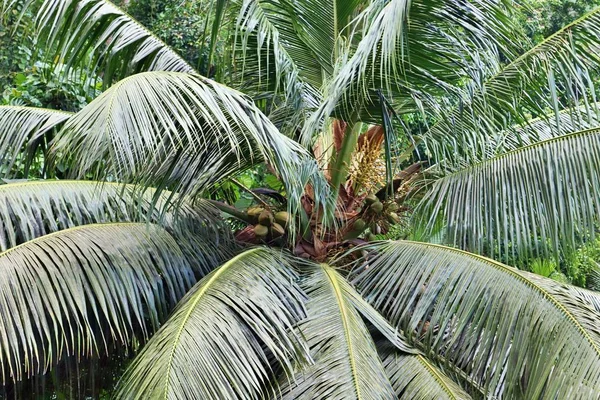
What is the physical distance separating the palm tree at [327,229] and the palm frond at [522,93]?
1 centimetres

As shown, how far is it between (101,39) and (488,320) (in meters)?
2.42

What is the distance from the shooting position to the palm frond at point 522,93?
9.28 ft

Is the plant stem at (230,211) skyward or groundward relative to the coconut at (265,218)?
groundward

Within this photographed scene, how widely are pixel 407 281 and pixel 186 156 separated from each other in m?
1.08

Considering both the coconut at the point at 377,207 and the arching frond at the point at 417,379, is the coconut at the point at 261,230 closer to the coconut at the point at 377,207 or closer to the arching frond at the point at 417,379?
the coconut at the point at 377,207

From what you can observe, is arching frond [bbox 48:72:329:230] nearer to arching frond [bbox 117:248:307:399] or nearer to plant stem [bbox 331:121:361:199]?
arching frond [bbox 117:248:307:399]

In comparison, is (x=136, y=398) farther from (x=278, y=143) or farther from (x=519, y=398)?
(x=519, y=398)

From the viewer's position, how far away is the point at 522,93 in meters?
3.30

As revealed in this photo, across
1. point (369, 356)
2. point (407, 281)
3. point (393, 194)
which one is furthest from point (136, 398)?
point (393, 194)

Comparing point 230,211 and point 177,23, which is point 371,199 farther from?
point 177,23

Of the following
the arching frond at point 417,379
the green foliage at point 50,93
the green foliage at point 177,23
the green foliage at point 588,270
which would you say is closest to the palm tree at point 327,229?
the arching frond at point 417,379

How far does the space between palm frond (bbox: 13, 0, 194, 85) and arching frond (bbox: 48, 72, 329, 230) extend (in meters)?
1.17

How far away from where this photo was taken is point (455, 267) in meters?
2.92

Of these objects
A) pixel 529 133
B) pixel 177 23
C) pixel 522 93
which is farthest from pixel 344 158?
pixel 177 23
